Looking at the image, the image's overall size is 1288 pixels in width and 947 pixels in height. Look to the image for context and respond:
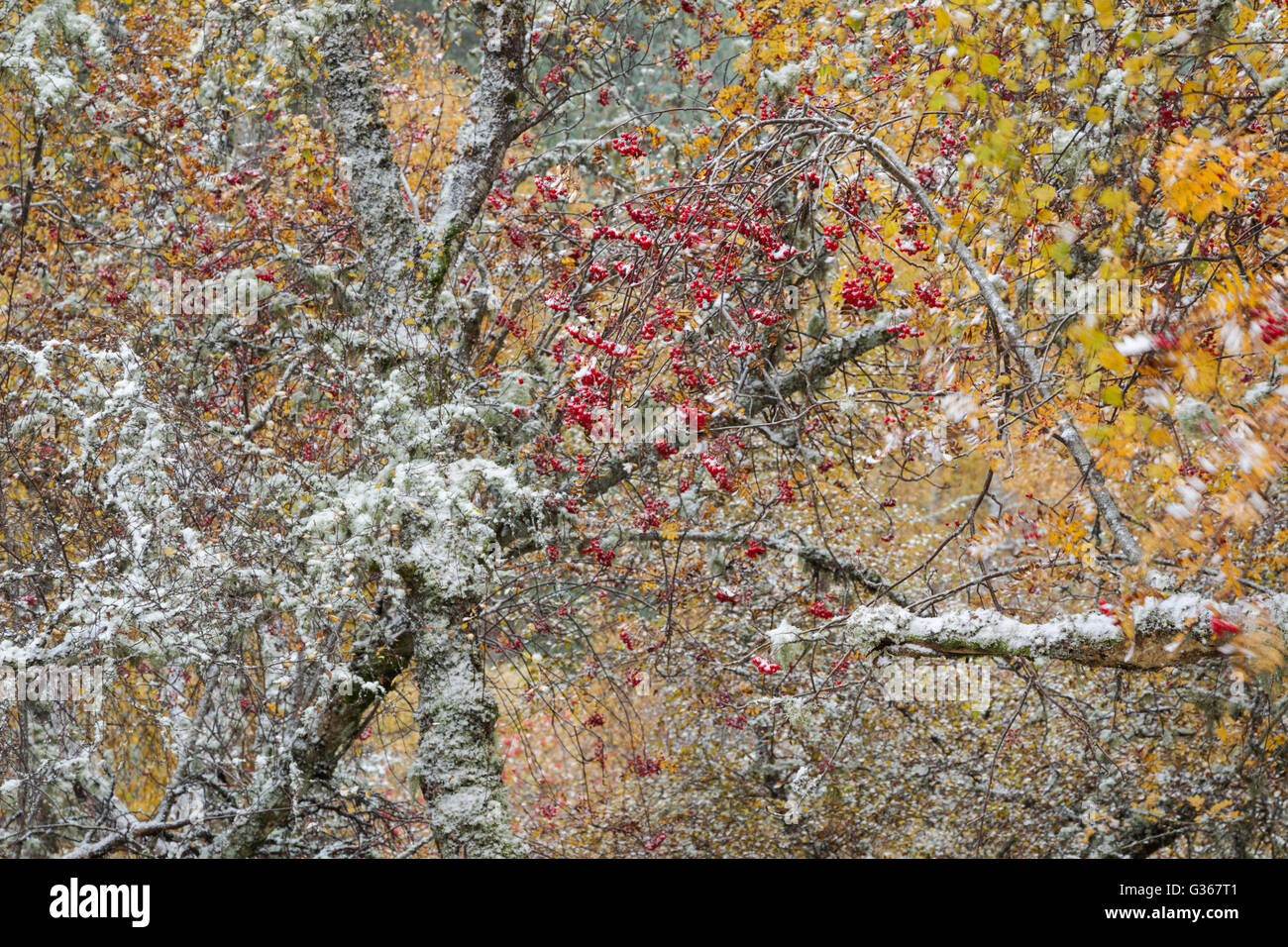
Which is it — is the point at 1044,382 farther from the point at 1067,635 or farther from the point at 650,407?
the point at 650,407

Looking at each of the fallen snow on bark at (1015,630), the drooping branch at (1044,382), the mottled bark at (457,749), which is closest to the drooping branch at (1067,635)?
the fallen snow on bark at (1015,630)

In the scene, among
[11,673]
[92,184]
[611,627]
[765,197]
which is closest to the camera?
[765,197]

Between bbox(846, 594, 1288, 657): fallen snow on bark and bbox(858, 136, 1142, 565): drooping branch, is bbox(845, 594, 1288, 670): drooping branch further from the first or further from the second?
bbox(858, 136, 1142, 565): drooping branch

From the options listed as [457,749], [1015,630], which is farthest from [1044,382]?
[457,749]

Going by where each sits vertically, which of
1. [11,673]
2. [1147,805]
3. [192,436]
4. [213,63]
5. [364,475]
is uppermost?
[213,63]

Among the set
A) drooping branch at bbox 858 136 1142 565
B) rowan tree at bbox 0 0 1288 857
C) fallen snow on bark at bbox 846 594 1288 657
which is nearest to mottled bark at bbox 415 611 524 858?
rowan tree at bbox 0 0 1288 857

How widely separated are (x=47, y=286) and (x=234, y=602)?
3.53m

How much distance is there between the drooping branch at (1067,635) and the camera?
2.92 m

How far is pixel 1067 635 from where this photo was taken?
3102mm

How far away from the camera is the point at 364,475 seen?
4.96m

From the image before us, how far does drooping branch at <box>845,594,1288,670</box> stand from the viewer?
9.59ft

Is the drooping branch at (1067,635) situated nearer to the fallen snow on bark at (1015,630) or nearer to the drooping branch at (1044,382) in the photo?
the fallen snow on bark at (1015,630)
